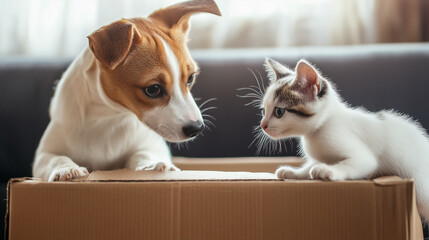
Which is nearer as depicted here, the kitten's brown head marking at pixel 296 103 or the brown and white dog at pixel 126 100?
the kitten's brown head marking at pixel 296 103

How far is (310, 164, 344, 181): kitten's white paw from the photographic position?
34.4 inches

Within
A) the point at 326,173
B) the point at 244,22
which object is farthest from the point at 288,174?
the point at 244,22

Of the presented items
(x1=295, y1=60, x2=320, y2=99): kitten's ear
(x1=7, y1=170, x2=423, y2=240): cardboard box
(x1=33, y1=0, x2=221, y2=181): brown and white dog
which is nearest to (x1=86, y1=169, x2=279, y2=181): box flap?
(x1=7, y1=170, x2=423, y2=240): cardboard box

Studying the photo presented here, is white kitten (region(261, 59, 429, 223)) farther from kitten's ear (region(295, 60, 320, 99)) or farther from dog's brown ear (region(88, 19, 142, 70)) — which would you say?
dog's brown ear (region(88, 19, 142, 70))

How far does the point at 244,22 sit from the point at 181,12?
1.04m

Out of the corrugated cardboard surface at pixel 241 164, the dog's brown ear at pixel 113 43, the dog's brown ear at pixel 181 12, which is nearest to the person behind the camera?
the dog's brown ear at pixel 113 43

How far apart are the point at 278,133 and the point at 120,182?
0.39m

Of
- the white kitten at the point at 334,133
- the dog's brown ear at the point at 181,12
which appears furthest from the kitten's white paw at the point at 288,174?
the dog's brown ear at the point at 181,12

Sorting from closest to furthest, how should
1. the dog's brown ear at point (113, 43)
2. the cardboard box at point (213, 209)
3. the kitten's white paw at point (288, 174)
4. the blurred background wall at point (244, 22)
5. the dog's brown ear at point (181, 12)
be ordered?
1. the cardboard box at point (213, 209)
2. the kitten's white paw at point (288, 174)
3. the dog's brown ear at point (113, 43)
4. the dog's brown ear at point (181, 12)
5. the blurred background wall at point (244, 22)

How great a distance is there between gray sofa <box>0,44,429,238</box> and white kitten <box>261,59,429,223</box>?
0.78 meters

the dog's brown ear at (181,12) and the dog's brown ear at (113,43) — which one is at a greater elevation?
the dog's brown ear at (181,12)

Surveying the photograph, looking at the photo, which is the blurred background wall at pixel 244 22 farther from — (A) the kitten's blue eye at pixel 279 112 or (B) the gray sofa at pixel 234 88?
(A) the kitten's blue eye at pixel 279 112

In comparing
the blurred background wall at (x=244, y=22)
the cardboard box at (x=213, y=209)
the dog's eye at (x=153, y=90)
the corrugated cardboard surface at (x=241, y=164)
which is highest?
the blurred background wall at (x=244, y=22)

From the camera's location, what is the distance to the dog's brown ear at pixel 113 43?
108cm
